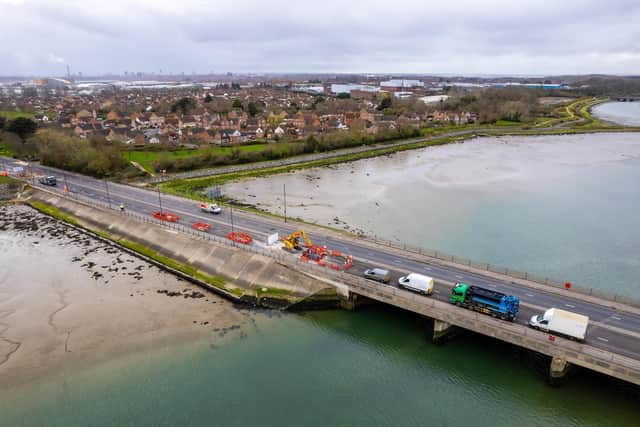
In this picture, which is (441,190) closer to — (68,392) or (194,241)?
(194,241)

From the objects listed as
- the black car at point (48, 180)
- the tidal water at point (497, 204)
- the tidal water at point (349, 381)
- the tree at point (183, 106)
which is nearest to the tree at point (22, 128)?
the black car at point (48, 180)

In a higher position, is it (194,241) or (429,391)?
(194,241)

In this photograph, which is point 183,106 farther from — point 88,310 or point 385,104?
point 88,310

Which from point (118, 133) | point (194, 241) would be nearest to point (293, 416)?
point (194, 241)

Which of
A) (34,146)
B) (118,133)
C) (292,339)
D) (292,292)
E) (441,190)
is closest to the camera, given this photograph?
A: (292,339)

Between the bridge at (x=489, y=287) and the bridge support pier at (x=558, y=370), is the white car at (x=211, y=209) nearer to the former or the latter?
the bridge at (x=489, y=287)

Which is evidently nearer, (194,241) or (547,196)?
(194,241)
